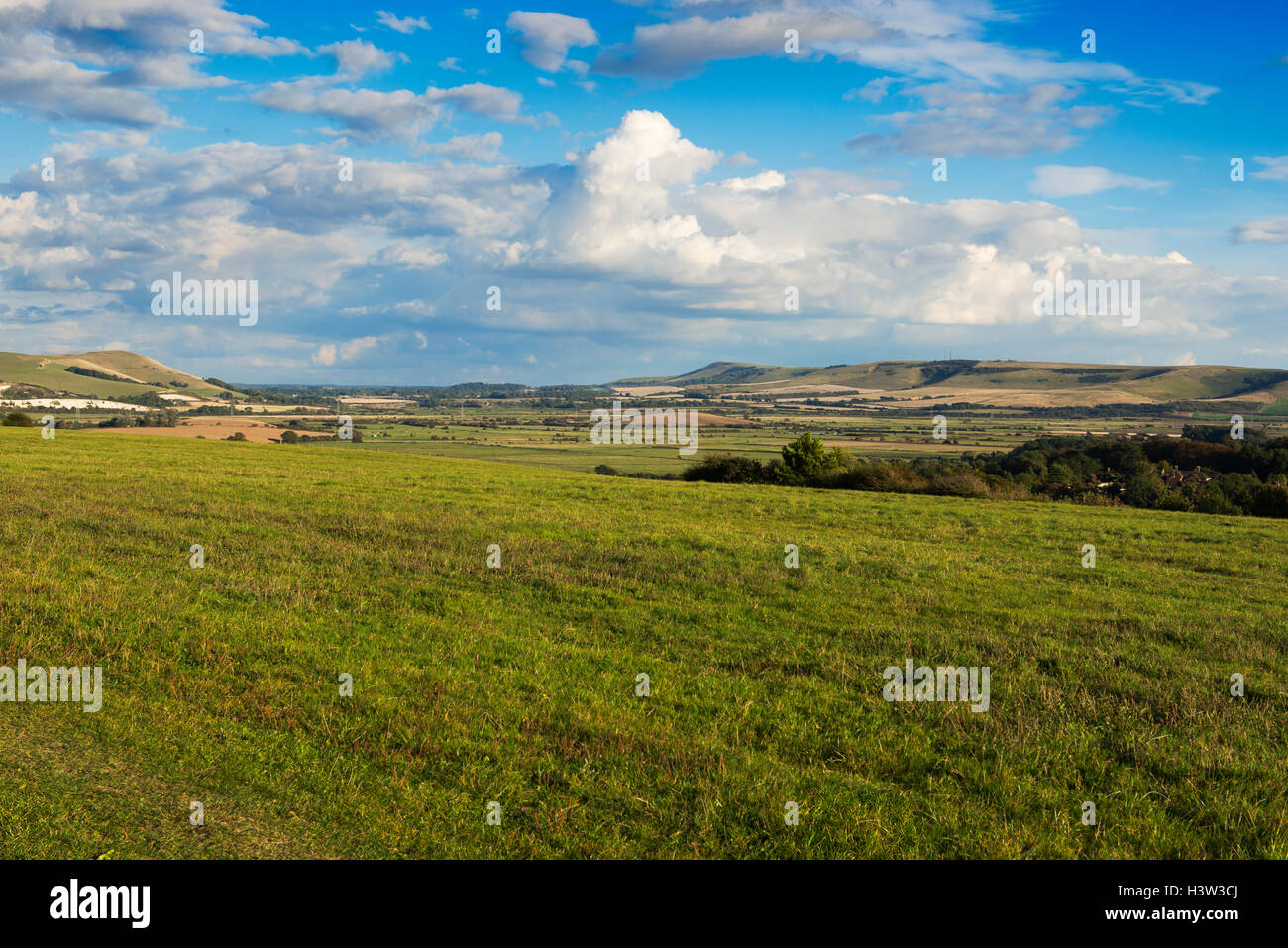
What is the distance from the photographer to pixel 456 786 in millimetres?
8188

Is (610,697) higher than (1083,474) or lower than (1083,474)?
lower

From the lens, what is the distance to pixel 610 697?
418 inches

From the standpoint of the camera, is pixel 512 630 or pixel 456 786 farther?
pixel 512 630

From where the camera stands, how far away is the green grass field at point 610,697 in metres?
7.47

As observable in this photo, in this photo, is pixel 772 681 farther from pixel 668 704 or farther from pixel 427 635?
pixel 427 635

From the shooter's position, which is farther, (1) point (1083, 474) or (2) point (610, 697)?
(1) point (1083, 474)

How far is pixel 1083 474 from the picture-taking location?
6581cm

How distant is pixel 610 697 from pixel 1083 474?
66.3m

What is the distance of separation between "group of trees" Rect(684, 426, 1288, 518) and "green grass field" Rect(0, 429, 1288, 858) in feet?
78.8

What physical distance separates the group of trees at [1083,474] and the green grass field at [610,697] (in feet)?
78.8
